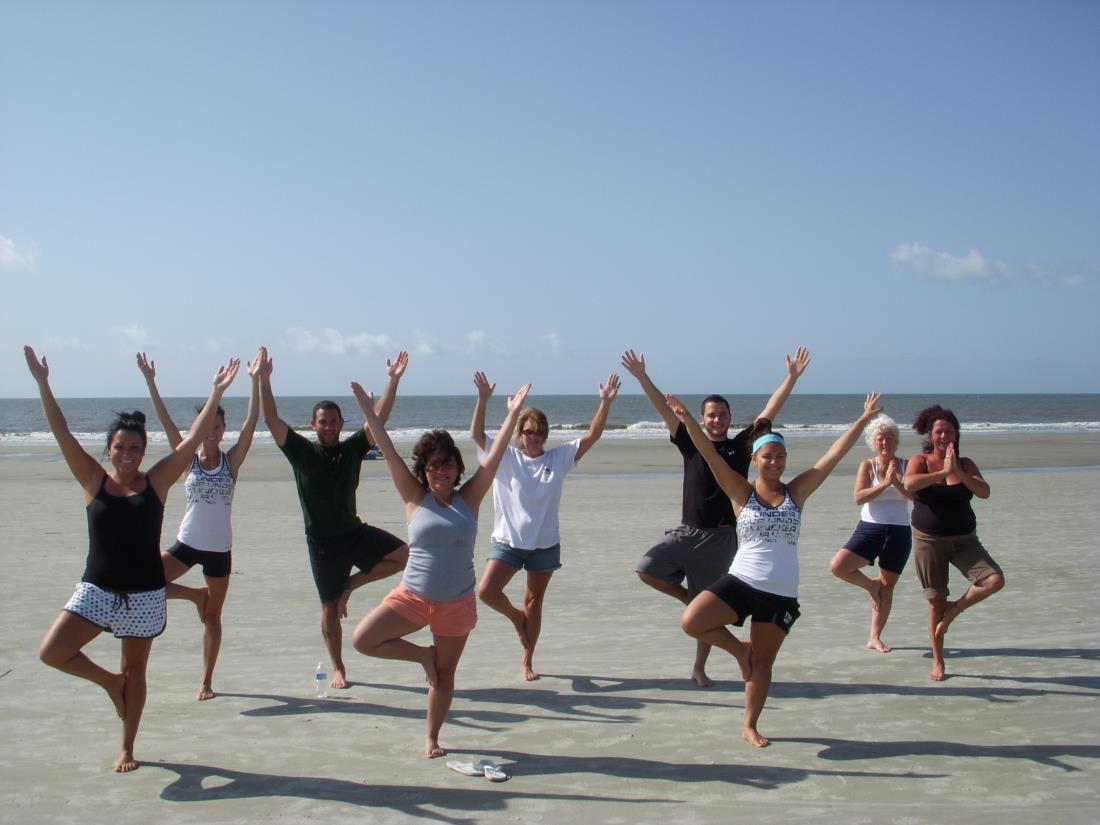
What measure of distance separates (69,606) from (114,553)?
329 millimetres

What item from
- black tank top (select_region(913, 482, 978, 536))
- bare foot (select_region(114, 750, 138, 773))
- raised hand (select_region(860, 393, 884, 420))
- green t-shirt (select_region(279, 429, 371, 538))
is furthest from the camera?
black tank top (select_region(913, 482, 978, 536))

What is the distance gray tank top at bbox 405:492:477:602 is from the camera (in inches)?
187

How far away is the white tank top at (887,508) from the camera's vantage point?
721cm

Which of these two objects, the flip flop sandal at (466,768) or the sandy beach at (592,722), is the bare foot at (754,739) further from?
the flip flop sandal at (466,768)

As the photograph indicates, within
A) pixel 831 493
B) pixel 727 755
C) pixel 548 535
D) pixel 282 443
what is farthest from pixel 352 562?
pixel 831 493

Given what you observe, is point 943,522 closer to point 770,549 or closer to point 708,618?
point 770,549

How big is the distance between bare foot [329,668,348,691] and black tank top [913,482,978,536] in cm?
450

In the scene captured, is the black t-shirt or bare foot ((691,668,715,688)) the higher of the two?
the black t-shirt

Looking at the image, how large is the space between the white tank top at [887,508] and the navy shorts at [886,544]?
1.6 inches

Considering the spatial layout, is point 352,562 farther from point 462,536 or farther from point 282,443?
point 462,536

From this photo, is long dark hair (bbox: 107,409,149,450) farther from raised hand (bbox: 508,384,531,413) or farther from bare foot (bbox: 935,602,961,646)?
bare foot (bbox: 935,602,961,646)

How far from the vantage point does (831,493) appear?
59.0 ft

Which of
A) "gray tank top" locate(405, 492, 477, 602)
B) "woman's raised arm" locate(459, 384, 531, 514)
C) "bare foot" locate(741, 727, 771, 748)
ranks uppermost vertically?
"woman's raised arm" locate(459, 384, 531, 514)

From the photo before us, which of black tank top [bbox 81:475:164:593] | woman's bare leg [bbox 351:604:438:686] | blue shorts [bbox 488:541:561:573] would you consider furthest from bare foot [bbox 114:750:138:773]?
blue shorts [bbox 488:541:561:573]
